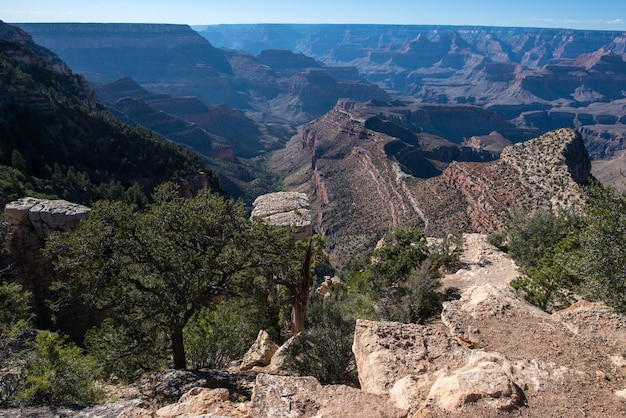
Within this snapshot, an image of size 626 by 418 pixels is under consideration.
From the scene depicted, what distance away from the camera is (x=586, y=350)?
8641 millimetres

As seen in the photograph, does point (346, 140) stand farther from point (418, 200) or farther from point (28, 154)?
point (28, 154)

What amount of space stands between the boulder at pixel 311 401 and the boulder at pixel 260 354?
581cm

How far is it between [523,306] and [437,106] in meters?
204

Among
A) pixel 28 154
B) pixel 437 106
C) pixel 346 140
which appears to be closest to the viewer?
pixel 28 154

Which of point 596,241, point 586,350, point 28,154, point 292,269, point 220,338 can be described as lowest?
point 220,338

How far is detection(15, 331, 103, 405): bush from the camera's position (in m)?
8.52

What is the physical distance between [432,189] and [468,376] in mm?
55965

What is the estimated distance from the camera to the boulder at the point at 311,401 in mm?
6797

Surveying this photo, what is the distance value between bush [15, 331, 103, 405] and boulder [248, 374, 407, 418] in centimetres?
461

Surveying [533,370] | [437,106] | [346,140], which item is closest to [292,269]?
[533,370]

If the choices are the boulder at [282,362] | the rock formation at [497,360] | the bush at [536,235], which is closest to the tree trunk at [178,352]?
the boulder at [282,362]

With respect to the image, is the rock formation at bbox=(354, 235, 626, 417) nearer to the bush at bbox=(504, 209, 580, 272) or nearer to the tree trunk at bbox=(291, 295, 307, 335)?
the tree trunk at bbox=(291, 295, 307, 335)

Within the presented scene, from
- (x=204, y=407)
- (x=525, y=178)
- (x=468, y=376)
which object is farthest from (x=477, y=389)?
(x=525, y=178)

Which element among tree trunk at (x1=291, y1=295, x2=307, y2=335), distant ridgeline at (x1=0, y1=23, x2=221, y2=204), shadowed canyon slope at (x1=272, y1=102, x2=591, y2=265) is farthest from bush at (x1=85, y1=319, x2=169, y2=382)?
shadowed canyon slope at (x1=272, y1=102, x2=591, y2=265)
